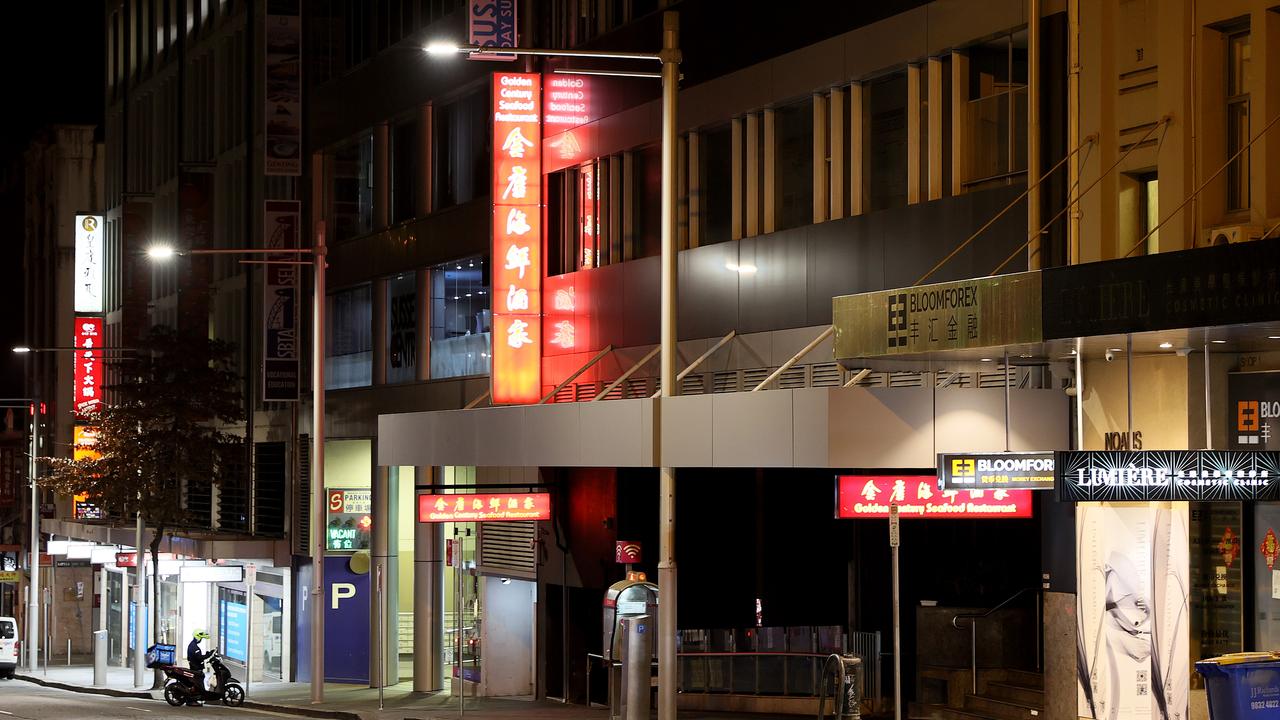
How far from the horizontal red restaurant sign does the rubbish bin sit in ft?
49.4

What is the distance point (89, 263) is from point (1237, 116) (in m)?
52.0

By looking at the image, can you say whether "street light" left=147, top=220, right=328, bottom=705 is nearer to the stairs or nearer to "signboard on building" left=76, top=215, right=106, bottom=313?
the stairs

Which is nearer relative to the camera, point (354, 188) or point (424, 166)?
point (424, 166)

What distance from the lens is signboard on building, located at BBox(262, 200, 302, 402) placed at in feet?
145

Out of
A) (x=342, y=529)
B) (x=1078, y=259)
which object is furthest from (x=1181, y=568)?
(x=342, y=529)

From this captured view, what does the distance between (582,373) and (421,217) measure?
8.87 m

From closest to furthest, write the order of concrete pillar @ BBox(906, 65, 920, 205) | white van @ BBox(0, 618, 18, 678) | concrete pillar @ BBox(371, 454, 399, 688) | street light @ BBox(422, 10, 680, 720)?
1. street light @ BBox(422, 10, 680, 720)
2. concrete pillar @ BBox(906, 65, 920, 205)
3. concrete pillar @ BBox(371, 454, 399, 688)
4. white van @ BBox(0, 618, 18, 678)

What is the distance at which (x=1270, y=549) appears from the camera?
744 inches

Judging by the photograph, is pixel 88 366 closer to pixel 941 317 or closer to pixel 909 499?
pixel 909 499

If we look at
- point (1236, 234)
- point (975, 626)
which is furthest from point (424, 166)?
point (1236, 234)

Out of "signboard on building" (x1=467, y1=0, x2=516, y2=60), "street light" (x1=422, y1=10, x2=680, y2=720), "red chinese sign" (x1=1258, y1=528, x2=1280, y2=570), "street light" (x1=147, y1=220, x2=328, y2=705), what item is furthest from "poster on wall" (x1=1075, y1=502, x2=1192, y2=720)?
"street light" (x1=147, y1=220, x2=328, y2=705)

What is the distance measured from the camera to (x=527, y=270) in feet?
104

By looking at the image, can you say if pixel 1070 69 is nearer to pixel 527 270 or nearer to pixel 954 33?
pixel 954 33

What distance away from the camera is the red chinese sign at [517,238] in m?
31.2
